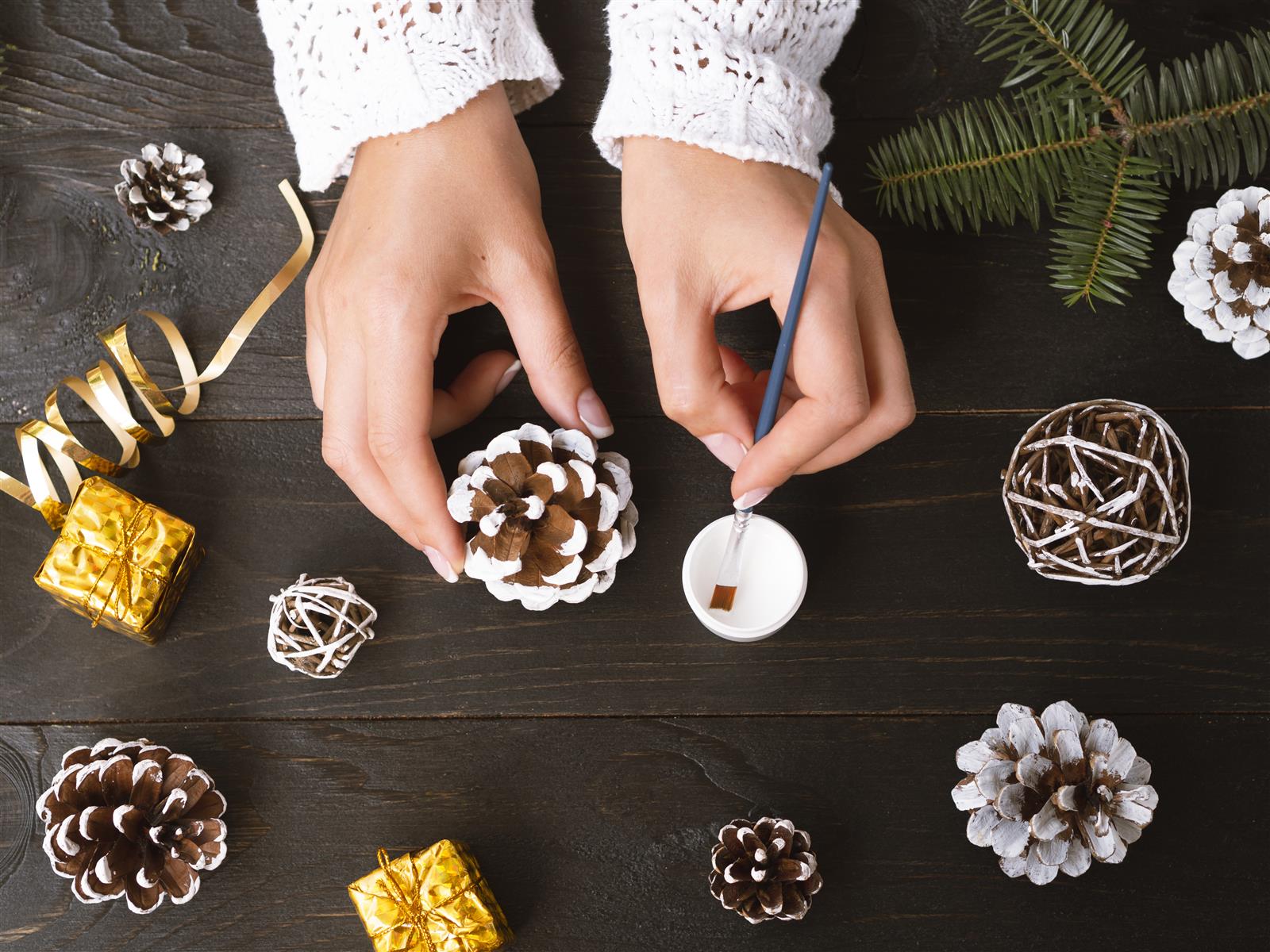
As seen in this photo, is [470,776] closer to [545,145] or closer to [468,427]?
[468,427]

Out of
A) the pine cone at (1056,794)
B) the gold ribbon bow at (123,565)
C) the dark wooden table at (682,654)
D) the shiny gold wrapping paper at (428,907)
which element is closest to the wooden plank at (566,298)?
the dark wooden table at (682,654)

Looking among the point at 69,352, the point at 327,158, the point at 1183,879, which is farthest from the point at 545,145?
the point at 1183,879

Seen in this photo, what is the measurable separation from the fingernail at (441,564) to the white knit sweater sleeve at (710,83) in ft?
1.08

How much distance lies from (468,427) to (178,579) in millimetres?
264

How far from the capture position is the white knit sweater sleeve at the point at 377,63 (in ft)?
2.09

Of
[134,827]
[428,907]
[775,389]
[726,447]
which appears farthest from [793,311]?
[134,827]

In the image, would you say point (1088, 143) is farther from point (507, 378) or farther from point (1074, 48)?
point (507, 378)

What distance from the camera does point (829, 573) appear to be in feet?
2.43

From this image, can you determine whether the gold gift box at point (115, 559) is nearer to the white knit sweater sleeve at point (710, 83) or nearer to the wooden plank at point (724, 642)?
the wooden plank at point (724, 642)

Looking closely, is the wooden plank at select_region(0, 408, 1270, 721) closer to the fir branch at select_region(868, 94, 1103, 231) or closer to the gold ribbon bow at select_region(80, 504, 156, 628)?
the gold ribbon bow at select_region(80, 504, 156, 628)

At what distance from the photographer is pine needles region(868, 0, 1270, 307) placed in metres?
0.67

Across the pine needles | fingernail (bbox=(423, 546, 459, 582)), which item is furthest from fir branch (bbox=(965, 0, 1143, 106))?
fingernail (bbox=(423, 546, 459, 582))

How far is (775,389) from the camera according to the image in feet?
1.90

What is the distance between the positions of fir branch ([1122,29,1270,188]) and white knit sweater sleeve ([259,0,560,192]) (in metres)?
0.47
